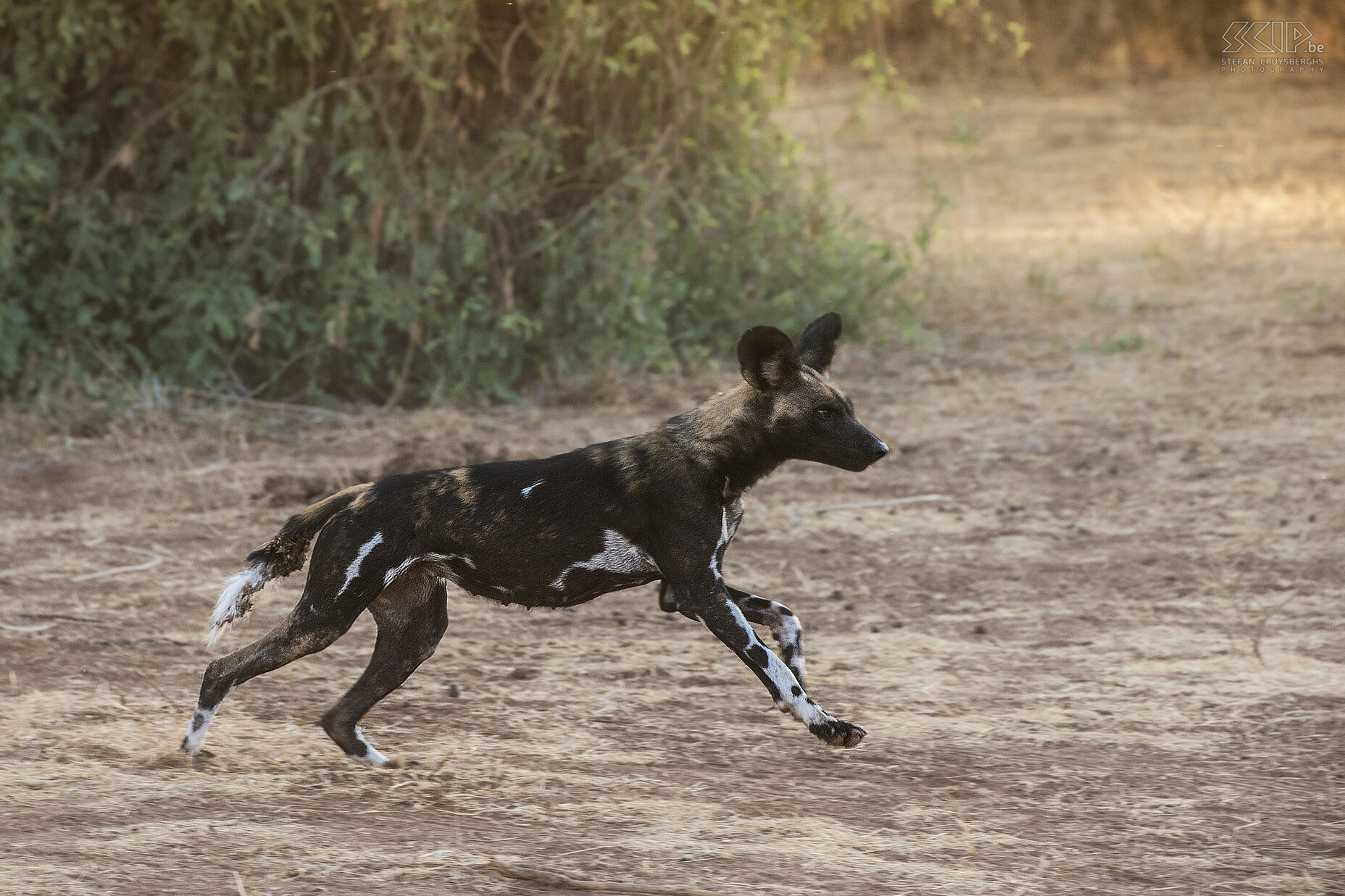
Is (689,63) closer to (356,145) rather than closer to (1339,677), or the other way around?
(356,145)

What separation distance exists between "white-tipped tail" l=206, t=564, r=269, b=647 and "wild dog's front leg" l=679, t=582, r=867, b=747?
1.08 m

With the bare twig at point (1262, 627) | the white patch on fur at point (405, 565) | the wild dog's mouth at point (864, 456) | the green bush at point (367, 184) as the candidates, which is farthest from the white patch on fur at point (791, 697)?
the green bush at point (367, 184)

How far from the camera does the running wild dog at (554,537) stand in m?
3.84

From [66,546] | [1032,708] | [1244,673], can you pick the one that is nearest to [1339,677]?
[1244,673]

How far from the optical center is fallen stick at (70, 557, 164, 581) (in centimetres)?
585

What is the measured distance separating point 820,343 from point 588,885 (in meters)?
1.66

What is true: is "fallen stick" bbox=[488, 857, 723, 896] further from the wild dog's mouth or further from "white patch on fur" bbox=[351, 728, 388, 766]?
the wild dog's mouth

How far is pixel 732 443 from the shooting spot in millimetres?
3979

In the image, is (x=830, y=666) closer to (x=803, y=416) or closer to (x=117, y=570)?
(x=803, y=416)

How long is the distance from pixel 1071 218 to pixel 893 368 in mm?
5115

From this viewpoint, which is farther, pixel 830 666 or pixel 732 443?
pixel 830 666

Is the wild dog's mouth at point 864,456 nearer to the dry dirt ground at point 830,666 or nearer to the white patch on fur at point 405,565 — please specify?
the dry dirt ground at point 830,666

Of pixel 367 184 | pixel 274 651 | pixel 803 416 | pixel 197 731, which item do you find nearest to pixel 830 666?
pixel 803 416

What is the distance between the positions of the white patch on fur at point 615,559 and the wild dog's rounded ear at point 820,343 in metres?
0.73
